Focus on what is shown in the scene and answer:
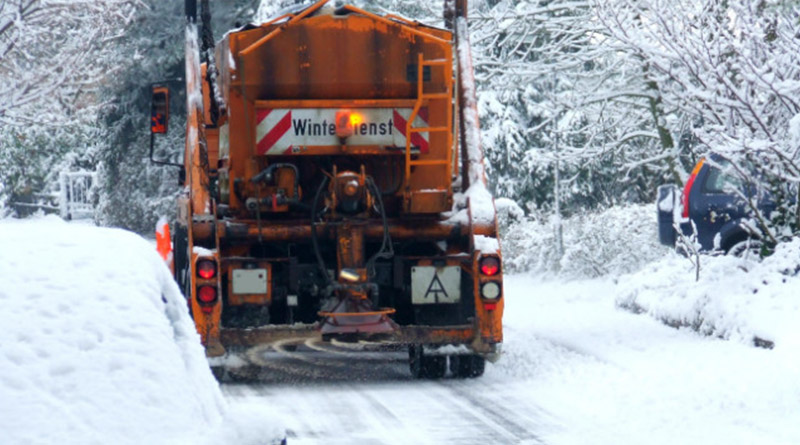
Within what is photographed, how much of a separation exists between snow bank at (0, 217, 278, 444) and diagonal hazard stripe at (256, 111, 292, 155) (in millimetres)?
6328

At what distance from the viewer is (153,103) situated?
454 inches

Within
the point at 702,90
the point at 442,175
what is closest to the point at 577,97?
the point at 702,90

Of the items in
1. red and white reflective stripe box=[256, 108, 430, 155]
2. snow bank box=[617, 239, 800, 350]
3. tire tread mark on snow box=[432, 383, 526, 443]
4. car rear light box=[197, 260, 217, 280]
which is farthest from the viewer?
snow bank box=[617, 239, 800, 350]

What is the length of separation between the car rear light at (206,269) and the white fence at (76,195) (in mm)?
26791

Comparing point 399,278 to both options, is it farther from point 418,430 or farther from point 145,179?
point 145,179

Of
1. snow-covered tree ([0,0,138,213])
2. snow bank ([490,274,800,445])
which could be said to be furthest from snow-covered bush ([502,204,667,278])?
snow-covered tree ([0,0,138,213])

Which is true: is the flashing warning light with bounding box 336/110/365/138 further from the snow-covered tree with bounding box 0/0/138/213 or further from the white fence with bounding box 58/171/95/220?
the white fence with bounding box 58/171/95/220

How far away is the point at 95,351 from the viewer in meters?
3.20

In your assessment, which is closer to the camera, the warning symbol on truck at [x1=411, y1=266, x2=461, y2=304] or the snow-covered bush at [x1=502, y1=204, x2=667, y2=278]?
the warning symbol on truck at [x1=411, y1=266, x2=461, y2=304]

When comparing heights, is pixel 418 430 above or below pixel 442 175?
below

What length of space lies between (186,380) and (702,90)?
925cm

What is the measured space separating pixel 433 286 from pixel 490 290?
44cm

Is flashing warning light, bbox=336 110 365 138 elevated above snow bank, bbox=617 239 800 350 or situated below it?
above

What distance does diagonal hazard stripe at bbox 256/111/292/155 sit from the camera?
1004 cm
